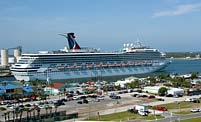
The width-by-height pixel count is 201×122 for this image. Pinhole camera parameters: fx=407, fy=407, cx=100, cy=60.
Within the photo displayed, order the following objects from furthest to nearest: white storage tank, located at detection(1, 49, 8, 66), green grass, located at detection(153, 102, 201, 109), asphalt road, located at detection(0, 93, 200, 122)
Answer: white storage tank, located at detection(1, 49, 8, 66), green grass, located at detection(153, 102, 201, 109), asphalt road, located at detection(0, 93, 200, 122)

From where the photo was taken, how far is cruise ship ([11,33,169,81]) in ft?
195

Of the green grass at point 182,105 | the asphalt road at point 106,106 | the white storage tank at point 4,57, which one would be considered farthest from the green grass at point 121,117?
the white storage tank at point 4,57

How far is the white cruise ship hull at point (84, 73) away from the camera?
58875 millimetres

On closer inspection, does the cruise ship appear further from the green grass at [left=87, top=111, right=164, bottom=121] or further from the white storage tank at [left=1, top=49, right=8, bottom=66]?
the green grass at [left=87, top=111, right=164, bottom=121]

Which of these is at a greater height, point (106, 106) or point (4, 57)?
point (4, 57)

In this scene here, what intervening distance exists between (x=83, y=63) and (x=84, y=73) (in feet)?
5.48

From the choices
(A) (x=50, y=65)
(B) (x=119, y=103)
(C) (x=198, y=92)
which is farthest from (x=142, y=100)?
(A) (x=50, y=65)

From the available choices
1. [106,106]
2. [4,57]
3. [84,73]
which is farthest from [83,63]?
[4,57]

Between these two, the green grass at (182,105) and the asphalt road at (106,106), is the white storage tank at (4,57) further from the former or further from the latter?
the green grass at (182,105)

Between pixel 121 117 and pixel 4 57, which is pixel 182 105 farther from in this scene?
pixel 4 57

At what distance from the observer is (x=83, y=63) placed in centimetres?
6388

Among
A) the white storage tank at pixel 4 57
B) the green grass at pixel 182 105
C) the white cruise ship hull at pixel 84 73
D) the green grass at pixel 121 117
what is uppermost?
the white storage tank at pixel 4 57

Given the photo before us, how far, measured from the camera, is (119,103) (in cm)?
3291

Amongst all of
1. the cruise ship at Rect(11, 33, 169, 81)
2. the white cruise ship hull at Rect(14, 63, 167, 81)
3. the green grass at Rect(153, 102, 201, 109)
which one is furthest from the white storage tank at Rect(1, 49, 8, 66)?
the green grass at Rect(153, 102, 201, 109)
